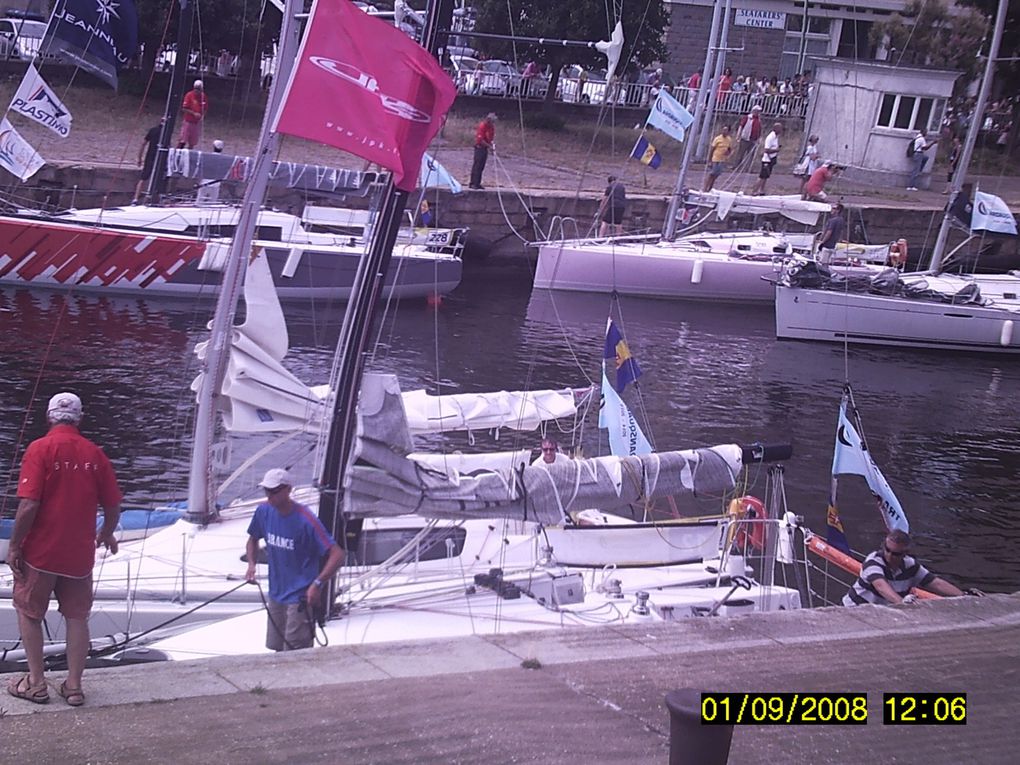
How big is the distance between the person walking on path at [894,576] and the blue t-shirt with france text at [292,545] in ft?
13.6

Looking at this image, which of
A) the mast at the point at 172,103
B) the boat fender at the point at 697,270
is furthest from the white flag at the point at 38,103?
the boat fender at the point at 697,270

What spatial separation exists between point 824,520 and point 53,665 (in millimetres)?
9790

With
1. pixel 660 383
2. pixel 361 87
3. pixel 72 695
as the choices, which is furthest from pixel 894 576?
pixel 660 383

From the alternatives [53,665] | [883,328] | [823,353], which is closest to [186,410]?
[53,665]

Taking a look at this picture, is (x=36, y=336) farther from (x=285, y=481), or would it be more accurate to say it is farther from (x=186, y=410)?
(x=285, y=481)

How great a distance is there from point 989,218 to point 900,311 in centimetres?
279

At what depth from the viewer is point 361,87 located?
26.3 ft

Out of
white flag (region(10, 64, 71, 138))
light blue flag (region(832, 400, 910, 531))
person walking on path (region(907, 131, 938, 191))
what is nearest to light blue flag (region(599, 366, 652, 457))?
light blue flag (region(832, 400, 910, 531))

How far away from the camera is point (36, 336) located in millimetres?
19438

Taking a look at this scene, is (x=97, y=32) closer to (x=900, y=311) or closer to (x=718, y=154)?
(x=900, y=311)

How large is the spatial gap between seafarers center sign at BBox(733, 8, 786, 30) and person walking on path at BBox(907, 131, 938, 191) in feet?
40.3

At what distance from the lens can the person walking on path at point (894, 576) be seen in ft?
29.4

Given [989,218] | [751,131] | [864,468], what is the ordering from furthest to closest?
[751,131]
[989,218]
[864,468]

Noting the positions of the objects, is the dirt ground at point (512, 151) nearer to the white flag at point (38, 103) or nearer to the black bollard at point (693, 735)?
the white flag at point (38, 103)
